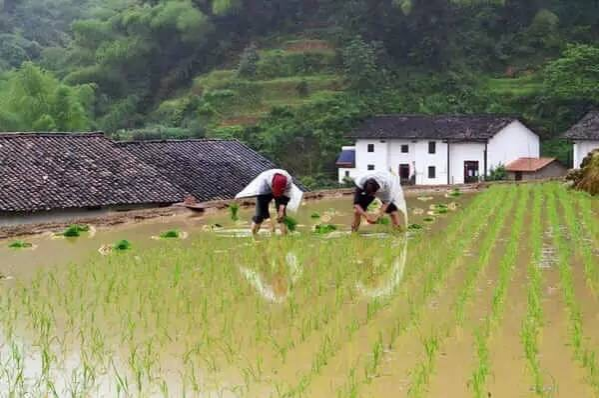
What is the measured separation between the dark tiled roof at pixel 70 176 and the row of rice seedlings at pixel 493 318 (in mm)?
7648

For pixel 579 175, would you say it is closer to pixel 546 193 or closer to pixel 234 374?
pixel 546 193

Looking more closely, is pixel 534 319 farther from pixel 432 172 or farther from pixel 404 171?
pixel 404 171

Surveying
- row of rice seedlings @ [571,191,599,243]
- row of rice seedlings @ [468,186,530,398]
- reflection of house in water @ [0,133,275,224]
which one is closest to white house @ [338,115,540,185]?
row of rice seedlings @ [571,191,599,243]

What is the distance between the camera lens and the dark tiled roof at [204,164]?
21125mm

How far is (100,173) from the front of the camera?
18.4 metres

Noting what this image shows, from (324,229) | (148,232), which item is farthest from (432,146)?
(148,232)

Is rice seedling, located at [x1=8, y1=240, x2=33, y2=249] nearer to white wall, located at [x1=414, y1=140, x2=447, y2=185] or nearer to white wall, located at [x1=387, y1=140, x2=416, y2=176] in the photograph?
white wall, located at [x1=414, y1=140, x2=447, y2=185]

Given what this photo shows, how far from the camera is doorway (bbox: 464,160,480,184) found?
3656 centimetres

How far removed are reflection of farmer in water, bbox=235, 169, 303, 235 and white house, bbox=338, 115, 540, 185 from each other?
945 inches

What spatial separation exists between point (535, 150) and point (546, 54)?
8.80 metres

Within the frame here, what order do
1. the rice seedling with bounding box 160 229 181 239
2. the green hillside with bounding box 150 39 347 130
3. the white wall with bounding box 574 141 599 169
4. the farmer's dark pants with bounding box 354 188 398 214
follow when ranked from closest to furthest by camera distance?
1. the farmer's dark pants with bounding box 354 188 398 214
2. the rice seedling with bounding box 160 229 181 239
3. the white wall with bounding box 574 141 599 169
4. the green hillside with bounding box 150 39 347 130

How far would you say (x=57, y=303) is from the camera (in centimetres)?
796

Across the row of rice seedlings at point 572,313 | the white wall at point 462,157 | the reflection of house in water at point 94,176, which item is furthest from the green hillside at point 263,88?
the row of rice seedlings at point 572,313

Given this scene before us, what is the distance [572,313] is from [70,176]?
12.3 meters
